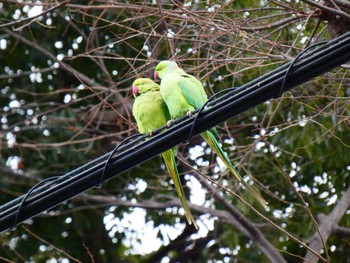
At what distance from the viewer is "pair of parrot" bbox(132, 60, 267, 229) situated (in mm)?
5406

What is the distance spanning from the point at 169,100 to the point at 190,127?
61.2 inches

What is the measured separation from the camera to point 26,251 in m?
9.51

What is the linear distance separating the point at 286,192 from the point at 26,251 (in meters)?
3.01

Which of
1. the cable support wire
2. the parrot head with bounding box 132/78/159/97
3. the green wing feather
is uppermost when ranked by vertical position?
the parrot head with bounding box 132/78/159/97

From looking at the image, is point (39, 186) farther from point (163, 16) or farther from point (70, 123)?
point (70, 123)

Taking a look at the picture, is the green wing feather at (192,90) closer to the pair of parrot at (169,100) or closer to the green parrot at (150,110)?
the pair of parrot at (169,100)

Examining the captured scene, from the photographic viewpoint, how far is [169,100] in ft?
17.9

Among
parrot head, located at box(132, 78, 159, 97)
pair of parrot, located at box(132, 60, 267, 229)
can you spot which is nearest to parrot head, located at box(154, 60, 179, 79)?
pair of parrot, located at box(132, 60, 267, 229)

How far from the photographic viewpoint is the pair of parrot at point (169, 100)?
5.41 meters

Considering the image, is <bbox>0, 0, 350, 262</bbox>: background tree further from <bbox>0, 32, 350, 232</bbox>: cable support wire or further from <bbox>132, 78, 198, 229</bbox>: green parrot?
<bbox>0, 32, 350, 232</bbox>: cable support wire

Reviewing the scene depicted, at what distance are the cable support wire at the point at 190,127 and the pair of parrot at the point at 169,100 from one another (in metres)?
1.10

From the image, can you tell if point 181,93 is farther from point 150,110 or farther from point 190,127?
point 190,127

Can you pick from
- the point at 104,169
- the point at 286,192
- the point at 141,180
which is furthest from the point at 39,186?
the point at 141,180

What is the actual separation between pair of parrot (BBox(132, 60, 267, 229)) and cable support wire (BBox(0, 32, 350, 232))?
1100 mm
